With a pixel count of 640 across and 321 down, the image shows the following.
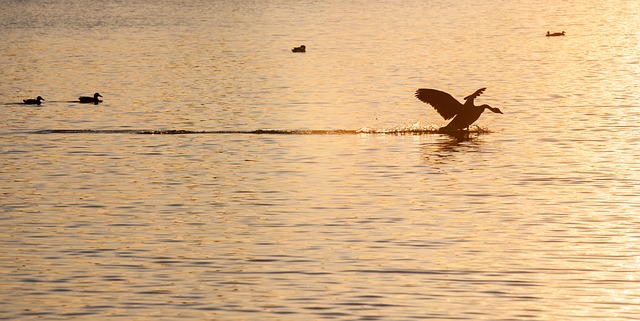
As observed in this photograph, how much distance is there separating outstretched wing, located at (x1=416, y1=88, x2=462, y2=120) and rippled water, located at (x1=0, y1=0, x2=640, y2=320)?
1.01 metres

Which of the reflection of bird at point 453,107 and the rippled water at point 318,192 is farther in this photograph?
the reflection of bird at point 453,107

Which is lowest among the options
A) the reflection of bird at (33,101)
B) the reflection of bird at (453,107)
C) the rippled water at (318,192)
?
the rippled water at (318,192)

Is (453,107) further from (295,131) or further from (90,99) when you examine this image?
(90,99)

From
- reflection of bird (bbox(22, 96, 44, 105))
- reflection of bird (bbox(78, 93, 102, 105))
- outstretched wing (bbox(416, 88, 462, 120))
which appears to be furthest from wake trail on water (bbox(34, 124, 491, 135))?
reflection of bird (bbox(22, 96, 44, 105))

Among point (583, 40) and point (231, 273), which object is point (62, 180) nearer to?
point (231, 273)

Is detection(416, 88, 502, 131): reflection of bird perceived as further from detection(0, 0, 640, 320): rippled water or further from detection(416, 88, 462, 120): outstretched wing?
detection(0, 0, 640, 320): rippled water

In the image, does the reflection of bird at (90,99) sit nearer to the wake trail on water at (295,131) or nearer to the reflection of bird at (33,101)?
the reflection of bird at (33,101)

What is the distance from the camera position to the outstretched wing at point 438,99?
133 feet

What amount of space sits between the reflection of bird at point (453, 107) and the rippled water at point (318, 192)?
0.73m

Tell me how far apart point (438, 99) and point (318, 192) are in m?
9.68

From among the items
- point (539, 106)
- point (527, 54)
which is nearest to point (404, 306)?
point (539, 106)

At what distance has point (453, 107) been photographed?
4122cm

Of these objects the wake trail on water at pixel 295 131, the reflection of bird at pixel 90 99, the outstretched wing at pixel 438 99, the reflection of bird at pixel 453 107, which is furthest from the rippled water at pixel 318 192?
the outstretched wing at pixel 438 99

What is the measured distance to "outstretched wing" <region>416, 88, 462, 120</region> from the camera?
40.5 metres
